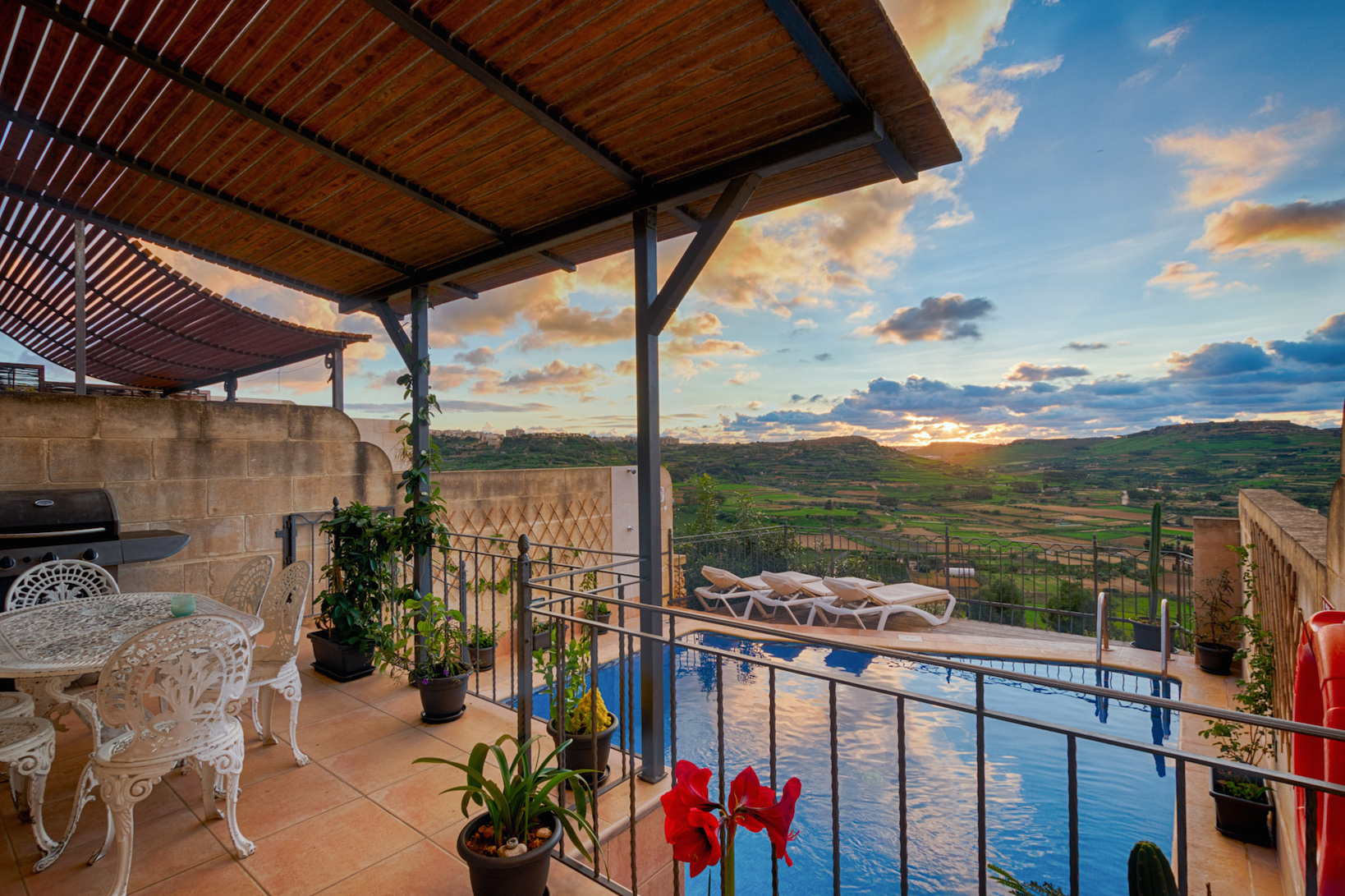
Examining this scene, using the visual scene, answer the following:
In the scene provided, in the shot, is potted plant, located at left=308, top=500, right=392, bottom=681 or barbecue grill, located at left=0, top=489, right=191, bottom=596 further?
potted plant, located at left=308, top=500, right=392, bottom=681

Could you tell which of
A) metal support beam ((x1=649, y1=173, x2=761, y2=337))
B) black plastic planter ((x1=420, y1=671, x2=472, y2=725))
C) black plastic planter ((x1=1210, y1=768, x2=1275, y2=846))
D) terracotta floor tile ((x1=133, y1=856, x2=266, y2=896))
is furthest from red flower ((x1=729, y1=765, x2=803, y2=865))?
black plastic planter ((x1=1210, y1=768, x2=1275, y2=846))

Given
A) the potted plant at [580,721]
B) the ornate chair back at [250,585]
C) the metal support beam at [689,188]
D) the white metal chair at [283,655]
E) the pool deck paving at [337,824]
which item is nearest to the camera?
the pool deck paving at [337,824]

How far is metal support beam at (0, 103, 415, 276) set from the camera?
2.59 m

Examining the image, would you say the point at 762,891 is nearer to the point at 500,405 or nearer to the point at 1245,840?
the point at 1245,840

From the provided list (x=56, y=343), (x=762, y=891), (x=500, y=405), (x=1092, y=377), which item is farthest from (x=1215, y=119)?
(x=56, y=343)

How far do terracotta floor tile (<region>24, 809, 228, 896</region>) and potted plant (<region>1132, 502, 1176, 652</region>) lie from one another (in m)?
7.41

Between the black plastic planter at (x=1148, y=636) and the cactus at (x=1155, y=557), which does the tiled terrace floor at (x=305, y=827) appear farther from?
the cactus at (x=1155, y=557)

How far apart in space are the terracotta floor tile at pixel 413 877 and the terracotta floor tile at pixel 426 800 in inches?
3.3

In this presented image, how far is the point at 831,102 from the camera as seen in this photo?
84.3 inches

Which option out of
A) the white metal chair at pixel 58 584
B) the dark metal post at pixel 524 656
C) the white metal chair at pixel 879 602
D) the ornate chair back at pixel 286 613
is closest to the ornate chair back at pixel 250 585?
the ornate chair back at pixel 286 613

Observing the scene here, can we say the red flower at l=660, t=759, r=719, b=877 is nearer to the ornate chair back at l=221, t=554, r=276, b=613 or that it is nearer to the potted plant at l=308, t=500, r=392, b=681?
the ornate chair back at l=221, t=554, r=276, b=613

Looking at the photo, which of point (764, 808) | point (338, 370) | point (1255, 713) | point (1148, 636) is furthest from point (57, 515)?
point (1148, 636)

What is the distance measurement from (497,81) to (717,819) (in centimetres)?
240

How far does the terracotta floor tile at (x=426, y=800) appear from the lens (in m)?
Result: 2.30
